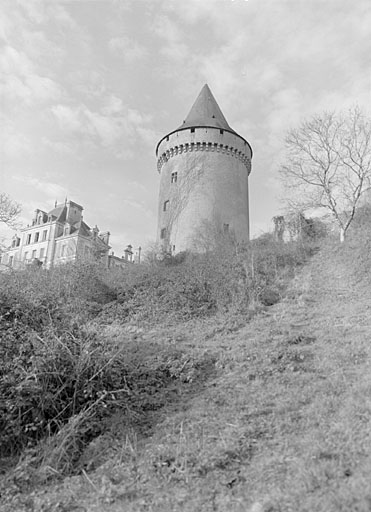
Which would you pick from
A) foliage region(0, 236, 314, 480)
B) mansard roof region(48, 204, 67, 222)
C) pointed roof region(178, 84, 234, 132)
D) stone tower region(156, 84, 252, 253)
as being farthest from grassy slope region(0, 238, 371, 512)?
mansard roof region(48, 204, 67, 222)

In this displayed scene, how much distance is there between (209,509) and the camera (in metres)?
3.57

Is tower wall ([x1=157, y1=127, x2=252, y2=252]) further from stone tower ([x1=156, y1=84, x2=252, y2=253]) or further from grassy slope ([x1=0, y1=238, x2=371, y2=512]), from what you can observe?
grassy slope ([x1=0, y1=238, x2=371, y2=512])

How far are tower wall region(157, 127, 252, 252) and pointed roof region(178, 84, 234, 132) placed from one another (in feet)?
2.36

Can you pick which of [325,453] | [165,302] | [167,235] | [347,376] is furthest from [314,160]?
[325,453]

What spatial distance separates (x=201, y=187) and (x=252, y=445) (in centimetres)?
2301

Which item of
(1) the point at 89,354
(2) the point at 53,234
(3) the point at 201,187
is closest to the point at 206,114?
(3) the point at 201,187

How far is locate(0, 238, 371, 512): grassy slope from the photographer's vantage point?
3637mm

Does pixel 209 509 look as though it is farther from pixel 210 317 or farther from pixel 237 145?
pixel 237 145

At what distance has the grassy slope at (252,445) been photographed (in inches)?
143

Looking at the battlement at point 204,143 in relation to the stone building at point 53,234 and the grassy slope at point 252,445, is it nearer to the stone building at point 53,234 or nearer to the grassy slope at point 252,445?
the stone building at point 53,234

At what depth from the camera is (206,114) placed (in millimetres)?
29156

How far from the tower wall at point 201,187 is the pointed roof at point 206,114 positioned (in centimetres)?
72

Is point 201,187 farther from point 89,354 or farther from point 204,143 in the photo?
point 89,354

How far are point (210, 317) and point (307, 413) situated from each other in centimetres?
658
